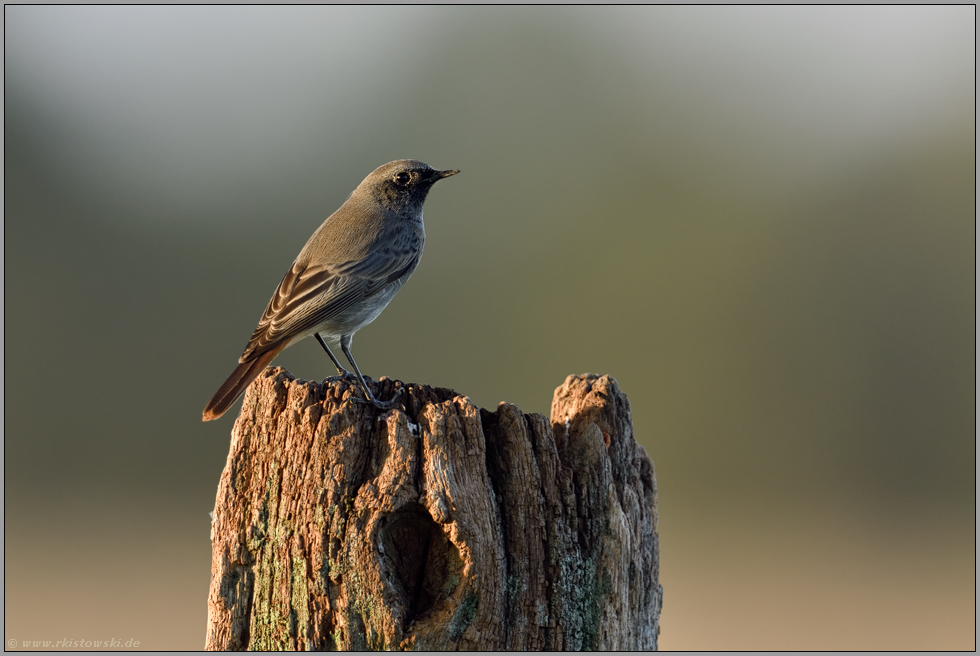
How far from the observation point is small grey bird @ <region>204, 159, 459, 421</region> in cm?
555

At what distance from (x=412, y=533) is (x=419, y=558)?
5.0 inches

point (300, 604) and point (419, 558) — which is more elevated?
point (419, 558)

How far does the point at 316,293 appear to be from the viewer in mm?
6020

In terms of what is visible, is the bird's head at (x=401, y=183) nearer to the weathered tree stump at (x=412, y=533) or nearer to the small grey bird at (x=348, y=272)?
the small grey bird at (x=348, y=272)

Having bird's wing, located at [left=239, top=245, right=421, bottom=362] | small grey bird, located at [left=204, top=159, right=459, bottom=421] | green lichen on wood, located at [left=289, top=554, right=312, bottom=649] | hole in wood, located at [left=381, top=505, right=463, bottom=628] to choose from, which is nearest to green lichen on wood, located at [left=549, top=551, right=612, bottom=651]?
hole in wood, located at [left=381, top=505, right=463, bottom=628]

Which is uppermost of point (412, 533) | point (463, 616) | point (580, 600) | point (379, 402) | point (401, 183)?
point (401, 183)

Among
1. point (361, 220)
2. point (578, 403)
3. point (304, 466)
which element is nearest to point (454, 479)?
point (304, 466)

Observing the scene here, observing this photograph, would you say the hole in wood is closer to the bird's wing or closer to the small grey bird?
the small grey bird

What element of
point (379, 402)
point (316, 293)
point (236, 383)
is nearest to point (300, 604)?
point (379, 402)

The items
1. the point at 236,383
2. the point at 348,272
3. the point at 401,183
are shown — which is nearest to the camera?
the point at 236,383

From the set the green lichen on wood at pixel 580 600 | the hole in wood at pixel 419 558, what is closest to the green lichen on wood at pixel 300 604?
the hole in wood at pixel 419 558

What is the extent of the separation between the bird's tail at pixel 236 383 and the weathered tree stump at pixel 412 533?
1.26m

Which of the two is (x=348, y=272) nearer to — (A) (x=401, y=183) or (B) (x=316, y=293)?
(B) (x=316, y=293)

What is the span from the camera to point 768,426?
1683 centimetres
